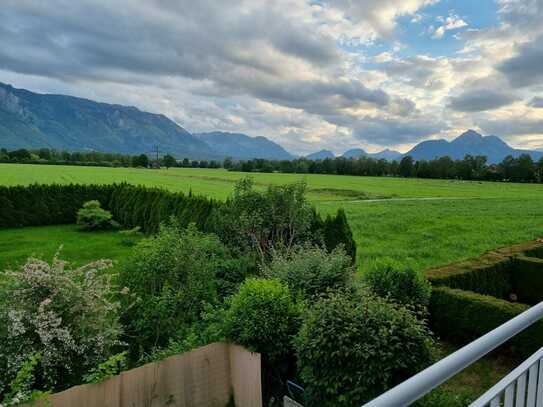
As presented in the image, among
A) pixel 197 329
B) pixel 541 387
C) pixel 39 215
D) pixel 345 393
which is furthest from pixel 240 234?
pixel 39 215

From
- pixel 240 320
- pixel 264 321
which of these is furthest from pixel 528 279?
pixel 240 320

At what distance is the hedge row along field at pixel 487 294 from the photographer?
658cm

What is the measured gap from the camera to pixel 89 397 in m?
3.98

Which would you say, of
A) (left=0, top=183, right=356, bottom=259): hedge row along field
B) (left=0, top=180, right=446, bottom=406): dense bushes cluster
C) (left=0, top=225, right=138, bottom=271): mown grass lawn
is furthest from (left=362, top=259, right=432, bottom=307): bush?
(left=0, top=183, right=356, bottom=259): hedge row along field

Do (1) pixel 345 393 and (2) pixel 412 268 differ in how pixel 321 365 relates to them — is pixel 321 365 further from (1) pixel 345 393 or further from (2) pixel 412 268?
(2) pixel 412 268

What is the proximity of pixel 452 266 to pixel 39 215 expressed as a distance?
23769 mm

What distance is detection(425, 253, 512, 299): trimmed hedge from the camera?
8492 mm

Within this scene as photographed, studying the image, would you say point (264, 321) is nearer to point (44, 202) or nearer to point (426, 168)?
point (44, 202)

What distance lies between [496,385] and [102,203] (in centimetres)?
2714

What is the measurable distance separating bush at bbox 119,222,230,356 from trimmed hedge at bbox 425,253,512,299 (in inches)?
202

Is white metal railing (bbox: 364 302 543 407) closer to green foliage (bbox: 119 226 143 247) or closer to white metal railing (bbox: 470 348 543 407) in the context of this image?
white metal railing (bbox: 470 348 543 407)

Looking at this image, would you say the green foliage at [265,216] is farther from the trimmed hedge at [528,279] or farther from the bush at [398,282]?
the trimmed hedge at [528,279]

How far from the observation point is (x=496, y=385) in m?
1.61

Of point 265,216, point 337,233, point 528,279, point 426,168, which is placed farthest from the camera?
point 426,168
